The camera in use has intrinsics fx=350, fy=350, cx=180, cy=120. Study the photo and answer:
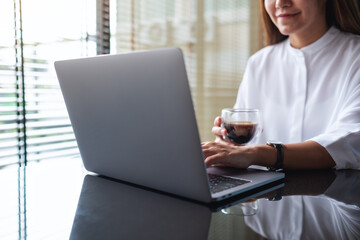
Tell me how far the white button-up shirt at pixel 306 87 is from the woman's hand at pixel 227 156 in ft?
1.65

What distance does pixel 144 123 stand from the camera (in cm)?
73

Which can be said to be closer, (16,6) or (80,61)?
(80,61)

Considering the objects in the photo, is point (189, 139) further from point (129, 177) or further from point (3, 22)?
point (3, 22)

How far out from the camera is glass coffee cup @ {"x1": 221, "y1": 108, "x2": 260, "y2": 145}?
1040 mm

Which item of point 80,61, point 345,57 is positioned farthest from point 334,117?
point 80,61

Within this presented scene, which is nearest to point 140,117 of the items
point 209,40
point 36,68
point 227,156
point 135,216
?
point 135,216

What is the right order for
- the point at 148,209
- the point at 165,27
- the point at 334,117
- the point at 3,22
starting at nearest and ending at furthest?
the point at 148,209
the point at 334,117
the point at 3,22
the point at 165,27

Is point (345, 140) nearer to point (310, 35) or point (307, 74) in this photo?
point (307, 74)

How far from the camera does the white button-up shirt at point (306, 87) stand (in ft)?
4.96

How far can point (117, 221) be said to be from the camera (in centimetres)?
64

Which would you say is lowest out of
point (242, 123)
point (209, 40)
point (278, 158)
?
point (278, 158)

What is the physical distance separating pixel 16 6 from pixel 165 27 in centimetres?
158

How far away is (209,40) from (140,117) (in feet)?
9.91

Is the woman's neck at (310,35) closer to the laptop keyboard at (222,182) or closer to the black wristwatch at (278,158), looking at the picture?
the black wristwatch at (278,158)
